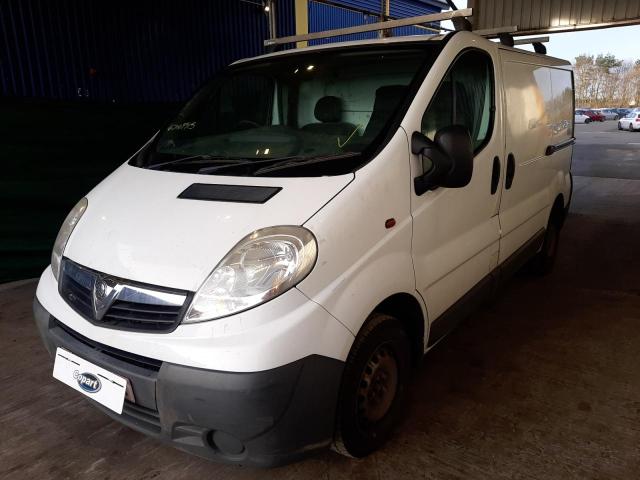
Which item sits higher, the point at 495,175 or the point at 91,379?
the point at 495,175

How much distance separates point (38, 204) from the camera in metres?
4.38

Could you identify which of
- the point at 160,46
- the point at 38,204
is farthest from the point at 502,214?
the point at 160,46

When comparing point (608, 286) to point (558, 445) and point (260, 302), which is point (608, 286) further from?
point (260, 302)

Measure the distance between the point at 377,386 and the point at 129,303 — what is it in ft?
3.37

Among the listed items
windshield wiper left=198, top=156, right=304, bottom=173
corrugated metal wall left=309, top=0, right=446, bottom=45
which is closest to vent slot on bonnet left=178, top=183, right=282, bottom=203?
windshield wiper left=198, top=156, right=304, bottom=173

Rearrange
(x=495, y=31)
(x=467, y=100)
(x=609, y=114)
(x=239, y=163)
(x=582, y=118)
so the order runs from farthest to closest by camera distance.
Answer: (x=609, y=114) < (x=582, y=118) < (x=495, y=31) < (x=467, y=100) < (x=239, y=163)

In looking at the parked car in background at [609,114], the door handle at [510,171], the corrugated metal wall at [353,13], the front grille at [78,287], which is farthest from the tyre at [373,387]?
the parked car in background at [609,114]

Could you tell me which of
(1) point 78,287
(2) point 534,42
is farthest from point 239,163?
(2) point 534,42

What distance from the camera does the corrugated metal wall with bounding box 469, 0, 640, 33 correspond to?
9703mm

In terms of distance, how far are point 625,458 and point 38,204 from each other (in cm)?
460

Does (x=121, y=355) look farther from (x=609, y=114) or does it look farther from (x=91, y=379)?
(x=609, y=114)

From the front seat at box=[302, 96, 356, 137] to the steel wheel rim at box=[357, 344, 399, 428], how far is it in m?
0.97

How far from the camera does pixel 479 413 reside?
2363 mm

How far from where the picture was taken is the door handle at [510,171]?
2811 millimetres
